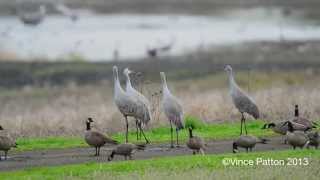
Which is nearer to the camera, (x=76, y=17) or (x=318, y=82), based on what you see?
(x=318, y=82)

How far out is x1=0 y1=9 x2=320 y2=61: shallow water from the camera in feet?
178

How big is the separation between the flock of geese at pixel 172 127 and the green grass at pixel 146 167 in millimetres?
472

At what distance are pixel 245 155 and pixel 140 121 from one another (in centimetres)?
426

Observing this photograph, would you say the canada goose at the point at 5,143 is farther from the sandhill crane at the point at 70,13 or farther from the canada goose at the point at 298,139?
the sandhill crane at the point at 70,13

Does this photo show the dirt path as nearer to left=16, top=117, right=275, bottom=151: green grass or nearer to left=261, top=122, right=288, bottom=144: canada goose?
left=261, top=122, right=288, bottom=144: canada goose

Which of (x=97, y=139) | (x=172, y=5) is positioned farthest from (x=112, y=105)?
(x=172, y=5)

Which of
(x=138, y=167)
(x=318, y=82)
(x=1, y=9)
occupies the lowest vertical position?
(x=138, y=167)

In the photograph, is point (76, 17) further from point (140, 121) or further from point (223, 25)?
point (140, 121)

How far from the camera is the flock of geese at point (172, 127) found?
21.8m

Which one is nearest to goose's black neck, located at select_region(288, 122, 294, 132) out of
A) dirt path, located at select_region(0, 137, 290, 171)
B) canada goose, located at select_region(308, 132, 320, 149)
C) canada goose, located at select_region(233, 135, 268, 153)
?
dirt path, located at select_region(0, 137, 290, 171)

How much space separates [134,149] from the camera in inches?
847

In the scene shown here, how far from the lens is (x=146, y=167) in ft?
66.5

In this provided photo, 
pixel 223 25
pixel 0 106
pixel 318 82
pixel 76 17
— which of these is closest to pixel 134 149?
pixel 0 106

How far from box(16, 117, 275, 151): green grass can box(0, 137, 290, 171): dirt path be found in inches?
25.6
